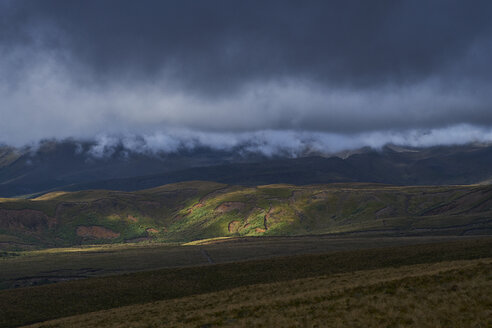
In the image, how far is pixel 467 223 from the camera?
189 meters

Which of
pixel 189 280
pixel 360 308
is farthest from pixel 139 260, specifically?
pixel 360 308

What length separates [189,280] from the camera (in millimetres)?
77750

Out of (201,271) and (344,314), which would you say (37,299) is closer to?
(201,271)

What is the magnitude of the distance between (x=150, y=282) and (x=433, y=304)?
5597 cm

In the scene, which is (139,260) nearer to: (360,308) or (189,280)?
(189,280)

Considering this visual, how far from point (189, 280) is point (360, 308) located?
161ft

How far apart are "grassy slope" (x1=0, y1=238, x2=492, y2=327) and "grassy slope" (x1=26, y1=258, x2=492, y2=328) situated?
1537 cm

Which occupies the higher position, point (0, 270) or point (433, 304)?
point (433, 304)

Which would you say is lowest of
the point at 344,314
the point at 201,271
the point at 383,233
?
the point at 383,233

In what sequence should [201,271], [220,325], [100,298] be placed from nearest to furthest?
1. [220,325]
2. [100,298]
3. [201,271]

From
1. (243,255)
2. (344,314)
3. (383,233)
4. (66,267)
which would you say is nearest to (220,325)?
(344,314)

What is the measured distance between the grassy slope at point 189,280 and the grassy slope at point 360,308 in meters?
15.4

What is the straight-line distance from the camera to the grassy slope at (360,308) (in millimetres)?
29297

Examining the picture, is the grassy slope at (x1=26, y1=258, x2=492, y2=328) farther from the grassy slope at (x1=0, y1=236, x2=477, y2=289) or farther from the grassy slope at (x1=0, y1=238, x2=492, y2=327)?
the grassy slope at (x1=0, y1=236, x2=477, y2=289)
